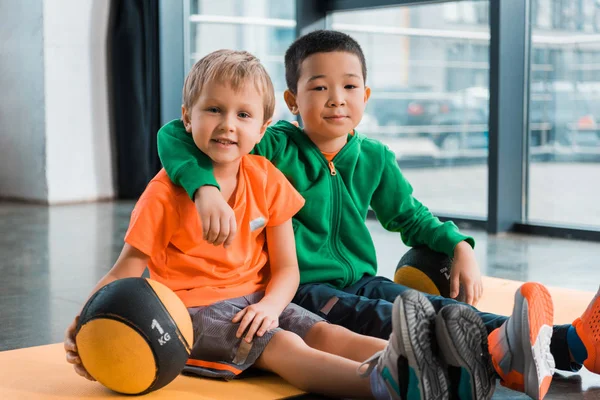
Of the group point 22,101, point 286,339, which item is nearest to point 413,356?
point 286,339

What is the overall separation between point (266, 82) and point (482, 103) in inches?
129

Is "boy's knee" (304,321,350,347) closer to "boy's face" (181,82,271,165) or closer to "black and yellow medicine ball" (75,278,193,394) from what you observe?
"black and yellow medicine ball" (75,278,193,394)

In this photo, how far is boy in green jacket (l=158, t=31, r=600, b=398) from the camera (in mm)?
2016

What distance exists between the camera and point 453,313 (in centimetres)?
152

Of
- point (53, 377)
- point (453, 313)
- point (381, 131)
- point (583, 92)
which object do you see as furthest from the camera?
point (381, 131)

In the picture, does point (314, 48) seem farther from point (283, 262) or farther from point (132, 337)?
point (132, 337)

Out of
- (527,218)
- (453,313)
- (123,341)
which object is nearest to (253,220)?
(123,341)

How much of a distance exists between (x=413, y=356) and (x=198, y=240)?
0.64 m

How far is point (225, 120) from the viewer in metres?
1.90

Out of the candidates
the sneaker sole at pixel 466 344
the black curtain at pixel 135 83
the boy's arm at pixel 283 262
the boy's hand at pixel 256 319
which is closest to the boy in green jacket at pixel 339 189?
the boy's arm at pixel 283 262

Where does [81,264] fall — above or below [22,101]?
below

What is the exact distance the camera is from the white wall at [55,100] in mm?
6070

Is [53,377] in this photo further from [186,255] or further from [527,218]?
[527,218]

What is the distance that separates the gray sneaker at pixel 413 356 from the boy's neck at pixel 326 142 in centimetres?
79
